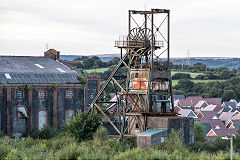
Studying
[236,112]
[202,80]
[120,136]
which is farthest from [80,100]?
[202,80]

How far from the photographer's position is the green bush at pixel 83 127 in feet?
159

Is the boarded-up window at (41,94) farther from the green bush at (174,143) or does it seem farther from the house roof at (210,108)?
the house roof at (210,108)

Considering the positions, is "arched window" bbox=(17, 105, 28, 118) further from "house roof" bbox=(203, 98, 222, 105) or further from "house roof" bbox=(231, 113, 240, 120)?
"house roof" bbox=(203, 98, 222, 105)

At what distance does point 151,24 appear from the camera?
50.5 m

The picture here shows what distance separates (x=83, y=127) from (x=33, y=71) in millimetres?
12973

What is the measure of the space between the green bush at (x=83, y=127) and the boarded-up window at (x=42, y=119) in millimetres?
8289

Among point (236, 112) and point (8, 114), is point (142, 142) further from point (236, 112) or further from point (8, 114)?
point (236, 112)

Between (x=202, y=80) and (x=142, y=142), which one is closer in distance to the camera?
(x=142, y=142)

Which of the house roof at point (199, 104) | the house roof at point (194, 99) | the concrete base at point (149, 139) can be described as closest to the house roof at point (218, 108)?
the house roof at point (199, 104)

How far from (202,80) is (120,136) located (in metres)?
113

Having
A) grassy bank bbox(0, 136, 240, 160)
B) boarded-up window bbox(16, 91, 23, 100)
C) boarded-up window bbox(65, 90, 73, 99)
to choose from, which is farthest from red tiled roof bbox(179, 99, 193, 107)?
grassy bank bbox(0, 136, 240, 160)

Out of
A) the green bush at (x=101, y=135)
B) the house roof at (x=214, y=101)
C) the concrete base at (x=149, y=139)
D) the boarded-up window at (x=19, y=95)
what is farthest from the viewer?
the house roof at (x=214, y=101)

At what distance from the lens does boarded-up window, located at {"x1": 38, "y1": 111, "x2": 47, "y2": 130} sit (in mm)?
57269

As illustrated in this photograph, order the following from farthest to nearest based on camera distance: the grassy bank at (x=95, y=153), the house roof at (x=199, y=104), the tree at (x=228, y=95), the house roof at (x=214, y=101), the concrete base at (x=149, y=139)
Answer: the tree at (x=228, y=95) < the house roof at (x=214, y=101) < the house roof at (x=199, y=104) < the concrete base at (x=149, y=139) < the grassy bank at (x=95, y=153)
